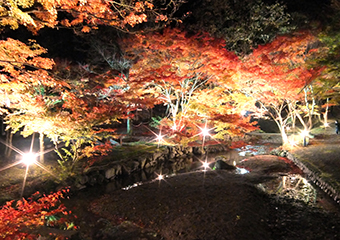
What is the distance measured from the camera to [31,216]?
5.77 m

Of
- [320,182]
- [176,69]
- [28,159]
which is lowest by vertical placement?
[320,182]

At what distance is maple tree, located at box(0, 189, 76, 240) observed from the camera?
4.62 m

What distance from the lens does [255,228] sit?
17.2 feet

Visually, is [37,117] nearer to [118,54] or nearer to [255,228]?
[255,228]

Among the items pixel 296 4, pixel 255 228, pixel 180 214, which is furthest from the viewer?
pixel 296 4

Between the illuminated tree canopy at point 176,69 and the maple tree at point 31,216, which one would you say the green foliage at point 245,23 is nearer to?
the illuminated tree canopy at point 176,69

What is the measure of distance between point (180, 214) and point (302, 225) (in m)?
3.19

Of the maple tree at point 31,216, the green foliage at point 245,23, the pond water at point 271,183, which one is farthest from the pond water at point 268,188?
the green foliage at point 245,23

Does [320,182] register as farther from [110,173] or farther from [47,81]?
[47,81]

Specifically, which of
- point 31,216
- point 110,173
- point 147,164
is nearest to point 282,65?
point 147,164

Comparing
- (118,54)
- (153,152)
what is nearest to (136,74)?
(118,54)

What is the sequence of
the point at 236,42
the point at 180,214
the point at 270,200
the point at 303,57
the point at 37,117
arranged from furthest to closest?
the point at 236,42 → the point at 303,57 → the point at 37,117 → the point at 270,200 → the point at 180,214

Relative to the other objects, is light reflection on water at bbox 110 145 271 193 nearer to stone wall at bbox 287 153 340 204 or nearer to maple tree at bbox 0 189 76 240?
maple tree at bbox 0 189 76 240

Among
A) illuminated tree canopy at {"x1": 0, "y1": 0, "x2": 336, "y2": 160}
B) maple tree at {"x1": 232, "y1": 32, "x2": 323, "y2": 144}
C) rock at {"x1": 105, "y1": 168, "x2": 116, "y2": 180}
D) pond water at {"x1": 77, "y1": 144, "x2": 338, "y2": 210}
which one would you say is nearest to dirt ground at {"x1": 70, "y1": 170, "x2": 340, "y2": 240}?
pond water at {"x1": 77, "y1": 144, "x2": 338, "y2": 210}
